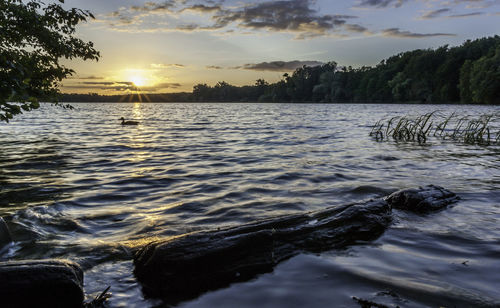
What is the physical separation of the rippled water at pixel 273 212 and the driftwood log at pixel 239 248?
180 mm

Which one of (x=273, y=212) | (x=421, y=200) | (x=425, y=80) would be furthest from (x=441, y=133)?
(x=425, y=80)

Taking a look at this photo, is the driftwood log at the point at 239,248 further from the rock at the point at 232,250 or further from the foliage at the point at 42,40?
the foliage at the point at 42,40

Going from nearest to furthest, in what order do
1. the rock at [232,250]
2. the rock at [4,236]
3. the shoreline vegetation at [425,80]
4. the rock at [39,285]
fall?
the rock at [39,285], the rock at [232,250], the rock at [4,236], the shoreline vegetation at [425,80]

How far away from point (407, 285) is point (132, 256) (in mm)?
3559

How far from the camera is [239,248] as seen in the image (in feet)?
13.7

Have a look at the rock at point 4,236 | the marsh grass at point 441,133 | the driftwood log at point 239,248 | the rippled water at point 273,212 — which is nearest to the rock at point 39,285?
the rippled water at point 273,212

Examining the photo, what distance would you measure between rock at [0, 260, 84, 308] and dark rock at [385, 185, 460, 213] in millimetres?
5376

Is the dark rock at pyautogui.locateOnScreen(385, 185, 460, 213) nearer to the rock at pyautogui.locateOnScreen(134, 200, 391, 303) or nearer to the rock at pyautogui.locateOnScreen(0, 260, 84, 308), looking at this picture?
the rock at pyautogui.locateOnScreen(134, 200, 391, 303)

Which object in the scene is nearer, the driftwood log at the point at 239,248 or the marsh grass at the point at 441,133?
the driftwood log at the point at 239,248

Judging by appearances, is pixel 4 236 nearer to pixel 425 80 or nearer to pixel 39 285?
pixel 39 285

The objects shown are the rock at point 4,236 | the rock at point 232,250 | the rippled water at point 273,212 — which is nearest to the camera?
the rippled water at point 273,212

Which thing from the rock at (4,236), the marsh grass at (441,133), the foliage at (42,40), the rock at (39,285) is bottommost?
the rock at (4,236)

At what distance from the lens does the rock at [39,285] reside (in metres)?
3.03

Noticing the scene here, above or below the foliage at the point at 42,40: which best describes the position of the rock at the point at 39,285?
below
